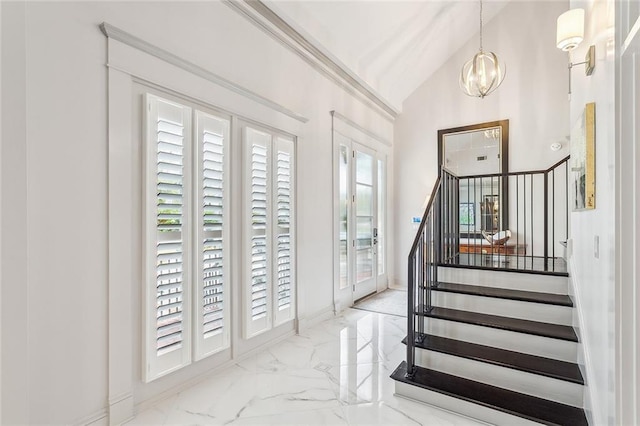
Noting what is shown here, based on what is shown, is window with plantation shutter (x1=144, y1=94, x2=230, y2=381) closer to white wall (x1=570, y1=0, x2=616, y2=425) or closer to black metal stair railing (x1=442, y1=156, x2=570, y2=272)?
white wall (x1=570, y1=0, x2=616, y2=425)

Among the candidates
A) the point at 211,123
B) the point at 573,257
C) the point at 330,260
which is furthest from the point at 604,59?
the point at 330,260

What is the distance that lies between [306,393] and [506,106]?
5.17m

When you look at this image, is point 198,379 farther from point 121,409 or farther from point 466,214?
point 466,214

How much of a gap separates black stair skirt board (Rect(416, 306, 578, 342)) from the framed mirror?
8.28ft

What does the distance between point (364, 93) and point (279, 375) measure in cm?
413

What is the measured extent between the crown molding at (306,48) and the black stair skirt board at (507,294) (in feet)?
9.72

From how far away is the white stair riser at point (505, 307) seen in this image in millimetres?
2529

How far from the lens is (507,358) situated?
2.33 m

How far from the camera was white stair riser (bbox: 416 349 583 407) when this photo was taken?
2.06 metres

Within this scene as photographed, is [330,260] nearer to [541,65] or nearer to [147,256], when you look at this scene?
[147,256]

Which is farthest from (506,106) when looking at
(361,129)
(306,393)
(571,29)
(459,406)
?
(306,393)

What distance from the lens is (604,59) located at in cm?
159

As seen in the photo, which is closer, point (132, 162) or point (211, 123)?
point (132, 162)

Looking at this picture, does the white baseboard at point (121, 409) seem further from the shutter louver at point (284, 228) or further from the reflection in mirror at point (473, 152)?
the reflection in mirror at point (473, 152)
